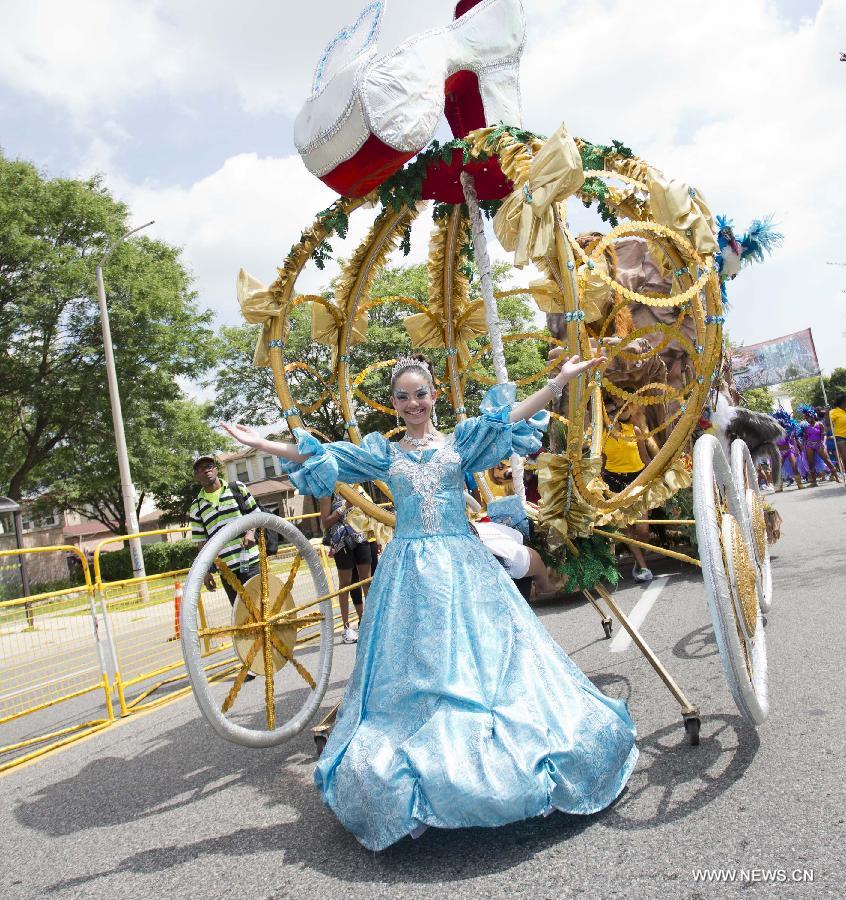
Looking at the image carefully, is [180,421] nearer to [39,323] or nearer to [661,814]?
[39,323]

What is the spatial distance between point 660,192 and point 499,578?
1876 mm

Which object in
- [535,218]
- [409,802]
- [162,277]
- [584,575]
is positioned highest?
[162,277]

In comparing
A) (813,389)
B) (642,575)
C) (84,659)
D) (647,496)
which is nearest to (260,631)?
(647,496)

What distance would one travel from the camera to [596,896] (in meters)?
2.04

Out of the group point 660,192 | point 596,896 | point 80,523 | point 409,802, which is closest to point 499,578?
point 409,802

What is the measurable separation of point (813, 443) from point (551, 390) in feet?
57.2

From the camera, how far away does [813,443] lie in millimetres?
18141

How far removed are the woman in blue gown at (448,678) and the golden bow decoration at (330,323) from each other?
174cm

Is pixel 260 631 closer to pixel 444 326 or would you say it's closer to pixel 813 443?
pixel 444 326

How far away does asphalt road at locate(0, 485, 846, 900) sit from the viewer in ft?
7.16

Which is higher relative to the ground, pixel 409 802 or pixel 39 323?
pixel 39 323

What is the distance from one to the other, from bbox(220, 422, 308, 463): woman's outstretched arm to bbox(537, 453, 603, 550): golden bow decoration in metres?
1.13

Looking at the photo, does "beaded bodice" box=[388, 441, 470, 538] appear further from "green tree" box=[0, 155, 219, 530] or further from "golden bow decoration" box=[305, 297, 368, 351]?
"green tree" box=[0, 155, 219, 530]

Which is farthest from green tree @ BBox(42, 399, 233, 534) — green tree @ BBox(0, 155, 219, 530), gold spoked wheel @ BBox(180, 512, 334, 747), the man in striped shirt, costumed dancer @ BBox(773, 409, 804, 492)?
gold spoked wheel @ BBox(180, 512, 334, 747)
